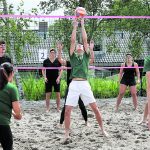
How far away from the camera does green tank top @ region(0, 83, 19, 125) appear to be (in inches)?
175

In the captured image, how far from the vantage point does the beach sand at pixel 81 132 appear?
6.33 meters

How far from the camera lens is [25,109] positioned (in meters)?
10.4

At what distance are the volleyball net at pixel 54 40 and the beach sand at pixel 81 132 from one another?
3126 mm

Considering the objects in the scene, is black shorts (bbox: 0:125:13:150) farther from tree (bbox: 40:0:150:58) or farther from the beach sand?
tree (bbox: 40:0:150:58)

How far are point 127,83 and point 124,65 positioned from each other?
0.40 meters

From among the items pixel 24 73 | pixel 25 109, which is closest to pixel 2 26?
pixel 24 73

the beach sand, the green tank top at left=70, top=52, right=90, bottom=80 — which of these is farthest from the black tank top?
the green tank top at left=70, top=52, right=90, bottom=80

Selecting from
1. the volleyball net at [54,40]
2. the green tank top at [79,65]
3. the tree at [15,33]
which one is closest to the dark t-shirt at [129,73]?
the volleyball net at [54,40]

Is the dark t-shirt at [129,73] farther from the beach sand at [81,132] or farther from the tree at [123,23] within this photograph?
the tree at [123,23]

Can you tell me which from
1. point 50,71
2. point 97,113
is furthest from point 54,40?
point 97,113

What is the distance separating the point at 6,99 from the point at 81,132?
10.1ft

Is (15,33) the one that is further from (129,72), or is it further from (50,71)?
(129,72)

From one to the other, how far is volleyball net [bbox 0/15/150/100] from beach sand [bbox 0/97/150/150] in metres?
3.13

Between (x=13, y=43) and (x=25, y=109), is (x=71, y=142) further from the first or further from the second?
(x=13, y=43)
